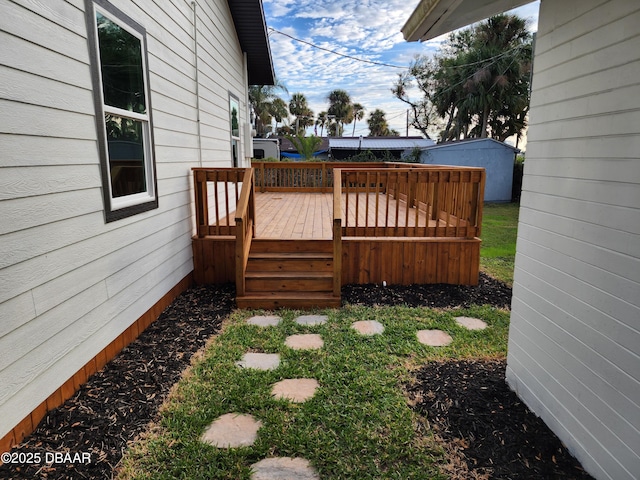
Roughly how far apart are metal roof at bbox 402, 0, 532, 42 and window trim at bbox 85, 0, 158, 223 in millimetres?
2173

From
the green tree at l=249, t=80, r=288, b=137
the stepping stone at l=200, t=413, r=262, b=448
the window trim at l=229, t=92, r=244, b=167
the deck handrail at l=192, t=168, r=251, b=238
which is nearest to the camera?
the stepping stone at l=200, t=413, r=262, b=448

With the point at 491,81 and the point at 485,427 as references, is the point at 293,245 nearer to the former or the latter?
the point at 485,427

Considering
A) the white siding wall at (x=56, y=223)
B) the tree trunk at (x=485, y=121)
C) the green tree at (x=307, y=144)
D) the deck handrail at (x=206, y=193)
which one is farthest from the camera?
the tree trunk at (x=485, y=121)

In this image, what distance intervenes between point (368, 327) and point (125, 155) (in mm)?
2663

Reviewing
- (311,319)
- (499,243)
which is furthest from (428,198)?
(499,243)

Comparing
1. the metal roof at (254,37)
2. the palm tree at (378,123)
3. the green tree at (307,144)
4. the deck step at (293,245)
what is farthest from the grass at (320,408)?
the palm tree at (378,123)

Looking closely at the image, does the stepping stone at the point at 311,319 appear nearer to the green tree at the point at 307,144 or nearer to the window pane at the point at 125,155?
the window pane at the point at 125,155

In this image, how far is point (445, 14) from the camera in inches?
89.5

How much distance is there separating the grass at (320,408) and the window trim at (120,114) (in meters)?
1.38

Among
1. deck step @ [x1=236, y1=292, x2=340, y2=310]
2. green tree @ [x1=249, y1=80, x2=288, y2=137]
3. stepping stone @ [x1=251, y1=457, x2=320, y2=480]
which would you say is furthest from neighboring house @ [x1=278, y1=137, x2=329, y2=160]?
stepping stone @ [x1=251, y1=457, x2=320, y2=480]

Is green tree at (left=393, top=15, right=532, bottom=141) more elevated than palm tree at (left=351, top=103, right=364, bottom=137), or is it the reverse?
palm tree at (left=351, top=103, right=364, bottom=137)

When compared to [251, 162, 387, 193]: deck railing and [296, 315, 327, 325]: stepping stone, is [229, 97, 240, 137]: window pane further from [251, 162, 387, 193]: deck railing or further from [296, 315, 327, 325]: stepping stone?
[296, 315, 327, 325]: stepping stone

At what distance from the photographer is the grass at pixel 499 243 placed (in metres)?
5.97

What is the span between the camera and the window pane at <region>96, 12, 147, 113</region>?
304cm
